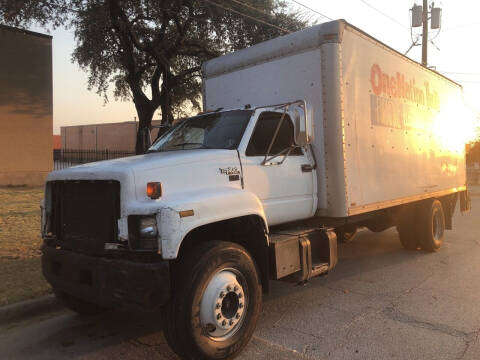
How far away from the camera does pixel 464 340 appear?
4023mm

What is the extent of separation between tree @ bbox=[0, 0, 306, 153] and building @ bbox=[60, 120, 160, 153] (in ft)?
89.3

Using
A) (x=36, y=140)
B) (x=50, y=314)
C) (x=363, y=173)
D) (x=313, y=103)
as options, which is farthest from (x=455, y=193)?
(x=36, y=140)

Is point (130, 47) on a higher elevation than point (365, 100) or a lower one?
higher

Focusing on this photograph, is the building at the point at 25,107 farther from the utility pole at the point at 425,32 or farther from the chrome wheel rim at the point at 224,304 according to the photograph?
the utility pole at the point at 425,32

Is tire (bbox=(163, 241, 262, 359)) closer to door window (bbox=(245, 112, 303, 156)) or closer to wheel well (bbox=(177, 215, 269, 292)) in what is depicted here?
wheel well (bbox=(177, 215, 269, 292))

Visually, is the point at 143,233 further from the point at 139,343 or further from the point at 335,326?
the point at 335,326

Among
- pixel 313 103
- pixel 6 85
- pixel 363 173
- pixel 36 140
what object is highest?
pixel 6 85

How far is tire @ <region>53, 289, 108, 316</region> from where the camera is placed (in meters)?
4.46

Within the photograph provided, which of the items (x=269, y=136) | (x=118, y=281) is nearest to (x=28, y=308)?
(x=118, y=281)

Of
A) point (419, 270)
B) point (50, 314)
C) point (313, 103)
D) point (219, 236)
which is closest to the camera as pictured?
point (219, 236)

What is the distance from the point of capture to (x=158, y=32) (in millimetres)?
16016

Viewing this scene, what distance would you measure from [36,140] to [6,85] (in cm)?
236

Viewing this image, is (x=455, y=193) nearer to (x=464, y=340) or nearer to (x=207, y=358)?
(x=464, y=340)

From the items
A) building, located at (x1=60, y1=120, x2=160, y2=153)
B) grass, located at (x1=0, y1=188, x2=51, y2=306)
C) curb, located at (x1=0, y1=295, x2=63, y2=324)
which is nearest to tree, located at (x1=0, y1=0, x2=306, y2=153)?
grass, located at (x1=0, y1=188, x2=51, y2=306)
